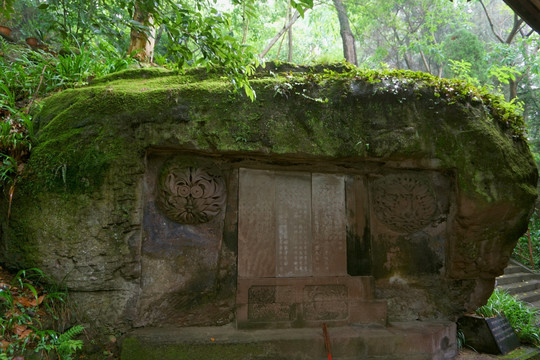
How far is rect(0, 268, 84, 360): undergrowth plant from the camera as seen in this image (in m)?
2.74

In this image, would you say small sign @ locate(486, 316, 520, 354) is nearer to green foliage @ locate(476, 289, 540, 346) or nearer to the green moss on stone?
green foliage @ locate(476, 289, 540, 346)

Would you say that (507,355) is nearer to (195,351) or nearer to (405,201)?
(405,201)

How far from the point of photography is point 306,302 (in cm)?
400

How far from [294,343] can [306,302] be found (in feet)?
1.61

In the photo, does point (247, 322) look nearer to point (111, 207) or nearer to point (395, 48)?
point (111, 207)

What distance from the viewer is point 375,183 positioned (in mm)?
4371

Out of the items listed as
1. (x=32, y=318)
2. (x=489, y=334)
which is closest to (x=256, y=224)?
(x=32, y=318)

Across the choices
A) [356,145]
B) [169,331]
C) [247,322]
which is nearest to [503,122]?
[356,145]

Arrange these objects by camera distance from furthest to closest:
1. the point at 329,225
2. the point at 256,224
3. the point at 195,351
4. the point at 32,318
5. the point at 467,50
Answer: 1. the point at 467,50
2. the point at 329,225
3. the point at 256,224
4. the point at 195,351
5. the point at 32,318

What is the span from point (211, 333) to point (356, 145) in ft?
8.21

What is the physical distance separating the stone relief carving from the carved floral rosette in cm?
200

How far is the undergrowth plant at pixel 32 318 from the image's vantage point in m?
2.74

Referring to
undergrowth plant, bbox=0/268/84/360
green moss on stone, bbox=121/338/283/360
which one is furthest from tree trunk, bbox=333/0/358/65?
undergrowth plant, bbox=0/268/84/360

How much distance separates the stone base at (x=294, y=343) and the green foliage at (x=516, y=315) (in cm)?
130
